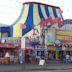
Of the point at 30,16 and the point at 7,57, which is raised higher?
the point at 30,16

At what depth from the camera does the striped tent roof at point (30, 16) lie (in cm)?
5901

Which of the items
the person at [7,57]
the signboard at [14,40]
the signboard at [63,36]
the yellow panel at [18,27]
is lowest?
the person at [7,57]

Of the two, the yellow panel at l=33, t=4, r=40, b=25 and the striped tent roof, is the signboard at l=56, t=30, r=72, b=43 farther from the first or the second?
the yellow panel at l=33, t=4, r=40, b=25

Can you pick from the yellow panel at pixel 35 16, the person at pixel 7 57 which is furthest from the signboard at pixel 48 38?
the person at pixel 7 57

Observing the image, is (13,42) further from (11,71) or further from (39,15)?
(11,71)

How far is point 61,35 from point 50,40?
3.06m

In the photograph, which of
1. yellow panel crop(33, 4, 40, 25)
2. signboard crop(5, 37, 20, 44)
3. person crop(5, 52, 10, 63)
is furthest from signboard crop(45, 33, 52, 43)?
person crop(5, 52, 10, 63)

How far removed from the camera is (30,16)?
198ft

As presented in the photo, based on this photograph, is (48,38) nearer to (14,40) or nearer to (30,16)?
(30,16)

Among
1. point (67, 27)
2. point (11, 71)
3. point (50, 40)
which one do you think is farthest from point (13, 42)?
point (11, 71)

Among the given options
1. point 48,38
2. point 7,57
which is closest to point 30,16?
point 48,38

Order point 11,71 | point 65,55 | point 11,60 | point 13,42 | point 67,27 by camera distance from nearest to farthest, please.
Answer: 1. point 11,71
2. point 11,60
3. point 13,42
4. point 65,55
5. point 67,27

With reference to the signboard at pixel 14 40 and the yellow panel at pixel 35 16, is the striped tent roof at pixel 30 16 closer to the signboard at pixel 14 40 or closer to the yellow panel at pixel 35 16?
the yellow panel at pixel 35 16

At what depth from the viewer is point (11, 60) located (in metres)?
50.2
